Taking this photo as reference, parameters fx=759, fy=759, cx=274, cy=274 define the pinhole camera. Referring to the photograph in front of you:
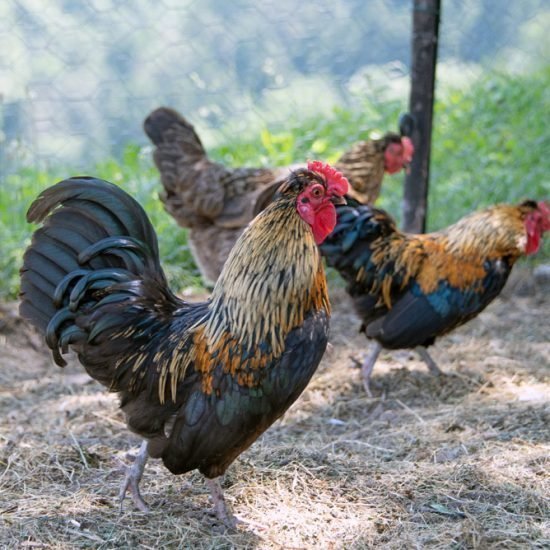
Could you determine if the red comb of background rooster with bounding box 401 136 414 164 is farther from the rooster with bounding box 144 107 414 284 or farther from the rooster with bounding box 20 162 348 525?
the rooster with bounding box 20 162 348 525

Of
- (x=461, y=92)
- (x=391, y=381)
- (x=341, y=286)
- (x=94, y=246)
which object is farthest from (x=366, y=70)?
(x=94, y=246)

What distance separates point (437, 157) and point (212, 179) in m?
3.03

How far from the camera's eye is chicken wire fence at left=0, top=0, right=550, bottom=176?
730cm

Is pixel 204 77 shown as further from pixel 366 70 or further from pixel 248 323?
pixel 248 323

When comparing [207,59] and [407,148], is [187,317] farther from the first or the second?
[207,59]

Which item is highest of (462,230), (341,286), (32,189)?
(462,230)

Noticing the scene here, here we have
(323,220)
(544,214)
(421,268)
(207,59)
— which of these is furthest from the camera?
(207,59)

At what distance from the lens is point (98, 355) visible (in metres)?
3.28

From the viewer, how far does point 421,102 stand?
253 inches

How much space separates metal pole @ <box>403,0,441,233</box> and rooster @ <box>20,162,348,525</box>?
3.28 meters

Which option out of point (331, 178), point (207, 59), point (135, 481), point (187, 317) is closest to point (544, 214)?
point (331, 178)

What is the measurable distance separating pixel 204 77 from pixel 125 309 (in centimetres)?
512

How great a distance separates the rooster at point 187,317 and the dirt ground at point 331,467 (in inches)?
14.4

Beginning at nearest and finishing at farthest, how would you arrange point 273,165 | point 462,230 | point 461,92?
point 462,230
point 273,165
point 461,92
